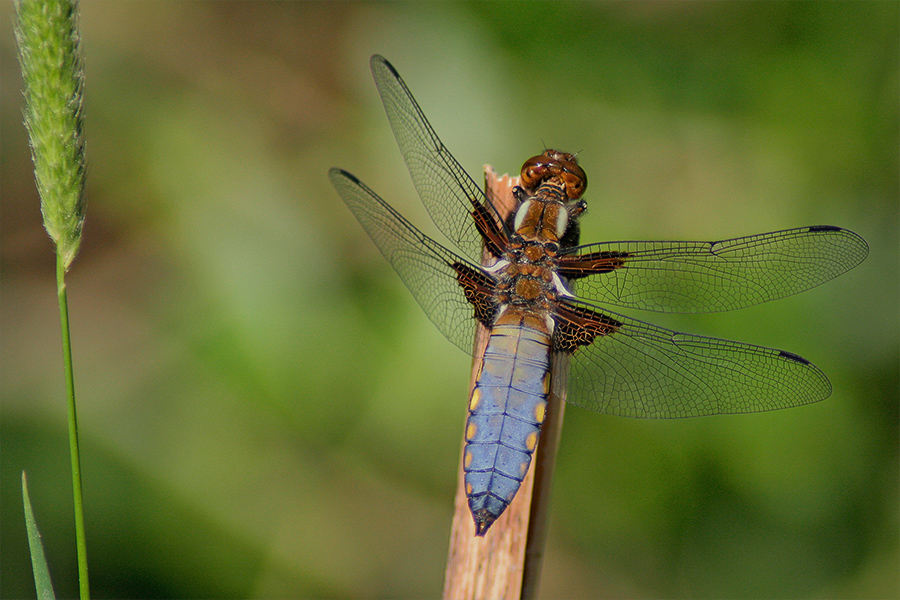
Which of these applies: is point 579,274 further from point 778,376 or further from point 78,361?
point 78,361

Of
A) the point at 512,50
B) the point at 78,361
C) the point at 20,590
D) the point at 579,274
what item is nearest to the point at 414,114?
the point at 579,274

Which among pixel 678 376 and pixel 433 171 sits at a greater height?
pixel 433 171

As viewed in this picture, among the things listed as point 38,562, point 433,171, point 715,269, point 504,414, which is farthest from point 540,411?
point 38,562

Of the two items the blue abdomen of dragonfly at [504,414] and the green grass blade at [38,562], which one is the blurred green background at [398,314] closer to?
the blue abdomen of dragonfly at [504,414]

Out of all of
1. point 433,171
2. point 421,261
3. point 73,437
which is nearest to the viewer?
point 73,437

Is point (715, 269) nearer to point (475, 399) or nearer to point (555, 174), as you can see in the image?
point (555, 174)

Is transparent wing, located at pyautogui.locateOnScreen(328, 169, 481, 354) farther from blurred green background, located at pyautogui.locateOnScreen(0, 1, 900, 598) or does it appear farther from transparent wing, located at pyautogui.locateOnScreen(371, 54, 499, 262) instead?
blurred green background, located at pyautogui.locateOnScreen(0, 1, 900, 598)

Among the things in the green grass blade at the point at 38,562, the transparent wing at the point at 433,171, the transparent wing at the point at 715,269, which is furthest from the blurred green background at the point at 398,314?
the green grass blade at the point at 38,562
